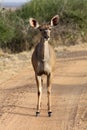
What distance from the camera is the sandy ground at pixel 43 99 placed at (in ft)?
32.9

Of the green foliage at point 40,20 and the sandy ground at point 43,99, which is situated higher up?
the sandy ground at point 43,99

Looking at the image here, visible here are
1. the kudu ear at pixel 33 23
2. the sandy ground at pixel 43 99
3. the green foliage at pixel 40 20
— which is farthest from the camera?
the green foliage at pixel 40 20

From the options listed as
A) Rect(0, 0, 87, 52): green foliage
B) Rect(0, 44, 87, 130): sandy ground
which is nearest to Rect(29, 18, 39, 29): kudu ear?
Rect(0, 44, 87, 130): sandy ground

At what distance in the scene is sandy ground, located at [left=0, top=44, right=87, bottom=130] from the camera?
32.9 ft

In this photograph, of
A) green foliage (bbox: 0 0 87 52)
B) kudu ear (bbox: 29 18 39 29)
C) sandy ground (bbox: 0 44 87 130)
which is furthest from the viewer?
green foliage (bbox: 0 0 87 52)

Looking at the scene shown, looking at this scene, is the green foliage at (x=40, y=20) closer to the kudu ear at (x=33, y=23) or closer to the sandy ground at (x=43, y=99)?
the sandy ground at (x=43, y=99)

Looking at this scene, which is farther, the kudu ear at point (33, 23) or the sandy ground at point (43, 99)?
the kudu ear at point (33, 23)

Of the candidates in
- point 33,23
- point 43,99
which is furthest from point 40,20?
point 33,23

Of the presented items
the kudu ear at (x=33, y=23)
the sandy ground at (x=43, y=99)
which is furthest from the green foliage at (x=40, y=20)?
the kudu ear at (x=33, y=23)

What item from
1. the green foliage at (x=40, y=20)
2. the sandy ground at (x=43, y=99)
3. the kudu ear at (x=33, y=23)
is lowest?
the green foliage at (x=40, y=20)

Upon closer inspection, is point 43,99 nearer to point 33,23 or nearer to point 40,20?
point 33,23

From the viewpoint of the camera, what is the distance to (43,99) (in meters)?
12.2

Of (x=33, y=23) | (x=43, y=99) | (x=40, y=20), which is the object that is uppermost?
(x=33, y=23)

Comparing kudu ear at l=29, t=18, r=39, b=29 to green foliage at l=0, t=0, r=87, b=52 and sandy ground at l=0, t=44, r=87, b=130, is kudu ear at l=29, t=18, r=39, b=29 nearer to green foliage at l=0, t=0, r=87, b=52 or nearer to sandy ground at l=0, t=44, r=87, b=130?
sandy ground at l=0, t=44, r=87, b=130
